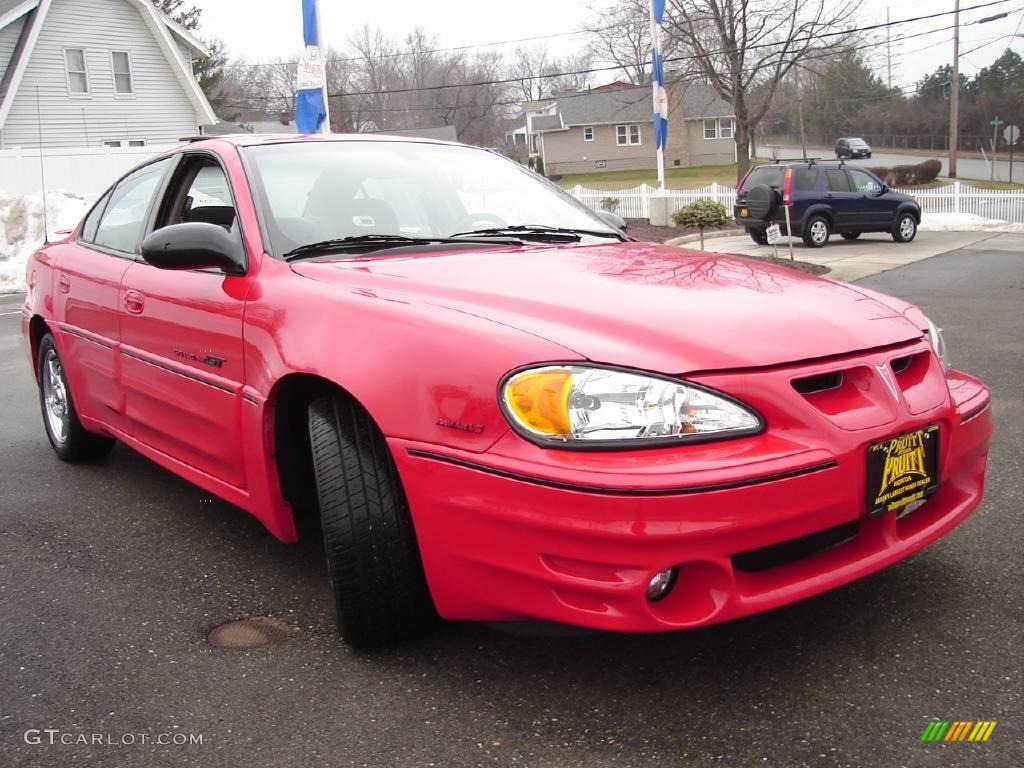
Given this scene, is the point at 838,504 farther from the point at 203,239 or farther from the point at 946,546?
the point at 203,239

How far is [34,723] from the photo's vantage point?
247 centimetres

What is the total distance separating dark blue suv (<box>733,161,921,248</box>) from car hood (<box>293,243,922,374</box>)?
16.0 m

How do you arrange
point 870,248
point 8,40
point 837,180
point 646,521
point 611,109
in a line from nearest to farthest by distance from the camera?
point 646,521, point 870,248, point 837,180, point 8,40, point 611,109

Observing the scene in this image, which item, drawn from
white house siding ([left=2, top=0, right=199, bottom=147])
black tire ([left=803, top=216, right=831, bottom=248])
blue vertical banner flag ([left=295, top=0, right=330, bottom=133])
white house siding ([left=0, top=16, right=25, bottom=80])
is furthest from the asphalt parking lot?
white house siding ([left=0, top=16, right=25, bottom=80])

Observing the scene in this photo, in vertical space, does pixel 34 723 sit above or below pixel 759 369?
below

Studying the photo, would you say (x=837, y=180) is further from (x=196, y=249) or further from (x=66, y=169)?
(x=196, y=249)

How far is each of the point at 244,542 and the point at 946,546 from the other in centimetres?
257

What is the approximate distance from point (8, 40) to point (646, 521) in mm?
29649

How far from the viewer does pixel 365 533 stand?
8.43 ft

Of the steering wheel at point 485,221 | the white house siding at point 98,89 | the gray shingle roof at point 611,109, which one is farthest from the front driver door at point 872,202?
the gray shingle roof at point 611,109

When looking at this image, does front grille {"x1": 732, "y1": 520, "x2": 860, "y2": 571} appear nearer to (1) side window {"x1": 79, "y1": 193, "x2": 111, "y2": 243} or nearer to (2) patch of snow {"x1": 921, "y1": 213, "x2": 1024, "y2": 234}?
(1) side window {"x1": 79, "y1": 193, "x2": 111, "y2": 243}

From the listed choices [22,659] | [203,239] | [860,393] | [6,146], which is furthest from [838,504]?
[6,146]

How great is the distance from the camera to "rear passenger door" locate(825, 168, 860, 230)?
1856 cm

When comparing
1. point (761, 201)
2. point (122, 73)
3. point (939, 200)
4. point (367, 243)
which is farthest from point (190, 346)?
point (122, 73)
